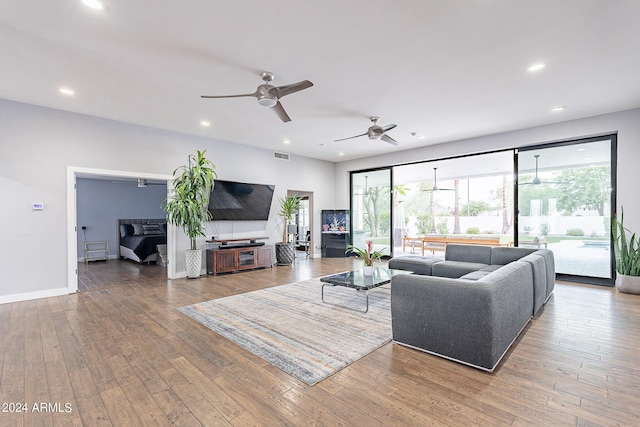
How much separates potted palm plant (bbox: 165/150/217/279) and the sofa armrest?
4506 mm

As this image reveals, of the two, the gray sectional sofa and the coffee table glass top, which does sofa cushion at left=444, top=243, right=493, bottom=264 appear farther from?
the gray sectional sofa

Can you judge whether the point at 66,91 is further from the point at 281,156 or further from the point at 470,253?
the point at 470,253

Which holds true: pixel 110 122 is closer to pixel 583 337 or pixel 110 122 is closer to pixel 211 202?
pixel 211 202

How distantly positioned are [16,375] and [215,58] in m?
3.44

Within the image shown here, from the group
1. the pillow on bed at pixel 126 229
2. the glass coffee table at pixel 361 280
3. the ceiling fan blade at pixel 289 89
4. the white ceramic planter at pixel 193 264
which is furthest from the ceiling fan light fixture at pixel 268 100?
the pillow on bed at pixel 126 229

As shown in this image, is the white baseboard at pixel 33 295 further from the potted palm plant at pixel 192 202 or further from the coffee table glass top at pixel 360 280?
the coffee table glass top at pixel 360 280

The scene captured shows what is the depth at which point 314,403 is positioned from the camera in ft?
6.72

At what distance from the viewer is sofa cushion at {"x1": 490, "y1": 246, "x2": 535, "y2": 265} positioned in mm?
4789

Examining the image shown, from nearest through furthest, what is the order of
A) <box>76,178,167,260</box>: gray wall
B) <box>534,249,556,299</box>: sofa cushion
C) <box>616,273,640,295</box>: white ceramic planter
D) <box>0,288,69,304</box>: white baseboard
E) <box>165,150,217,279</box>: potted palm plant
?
A: 1. <box>534,249,556,299</box>: sofa cushion
2. <box>0,288,69,304</box>: white baseboard
3. <box>616,273,640,295</box>: white ceramic planter
4. <box>165,150,217,279</box>: potted palm plant
5. <box>76,178,167,260</box>: gray wall

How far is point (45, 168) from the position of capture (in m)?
4.82

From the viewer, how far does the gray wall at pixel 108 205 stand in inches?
352

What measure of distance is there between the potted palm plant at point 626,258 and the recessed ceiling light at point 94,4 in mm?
7433

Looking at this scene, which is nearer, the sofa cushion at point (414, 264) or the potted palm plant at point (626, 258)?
the potted palm plant at point (626, 258)

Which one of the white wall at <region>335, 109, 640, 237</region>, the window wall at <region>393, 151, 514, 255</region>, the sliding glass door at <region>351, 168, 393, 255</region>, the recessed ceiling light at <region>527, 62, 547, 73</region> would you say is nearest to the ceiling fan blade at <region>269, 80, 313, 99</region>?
the recessed ceiling light at <region>527, 62, 547, 73</region>
